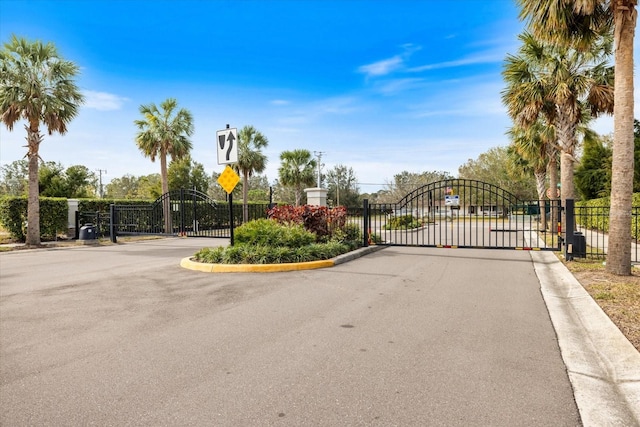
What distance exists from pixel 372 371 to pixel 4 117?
61.4 ft

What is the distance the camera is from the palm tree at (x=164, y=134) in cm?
2414

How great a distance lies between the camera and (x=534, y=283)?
25.7ft

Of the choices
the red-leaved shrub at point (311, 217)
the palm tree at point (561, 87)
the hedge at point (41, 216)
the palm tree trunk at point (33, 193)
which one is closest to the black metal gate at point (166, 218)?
the hedge at point (41, 216)

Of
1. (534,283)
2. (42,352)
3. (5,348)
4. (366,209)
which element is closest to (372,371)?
(42,352)

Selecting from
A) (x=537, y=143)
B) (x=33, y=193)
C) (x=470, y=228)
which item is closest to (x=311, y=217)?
(x=470, y=228)

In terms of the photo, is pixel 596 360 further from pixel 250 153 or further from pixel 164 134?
pixel 250 153

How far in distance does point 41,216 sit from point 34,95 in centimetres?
546

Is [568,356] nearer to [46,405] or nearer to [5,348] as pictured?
[46,405]

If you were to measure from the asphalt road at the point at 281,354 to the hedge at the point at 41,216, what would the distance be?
12.8m

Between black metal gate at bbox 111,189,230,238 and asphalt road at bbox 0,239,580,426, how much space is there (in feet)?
33.7

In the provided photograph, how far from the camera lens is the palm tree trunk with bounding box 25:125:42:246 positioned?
16328mm

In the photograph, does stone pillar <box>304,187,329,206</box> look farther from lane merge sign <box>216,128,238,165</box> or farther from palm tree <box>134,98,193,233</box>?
palm tree <box>134,98,193,233</box>

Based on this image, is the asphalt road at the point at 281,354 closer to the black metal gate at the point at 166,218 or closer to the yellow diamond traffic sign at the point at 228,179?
the yellow diamond traffic sign at the point at 228,179

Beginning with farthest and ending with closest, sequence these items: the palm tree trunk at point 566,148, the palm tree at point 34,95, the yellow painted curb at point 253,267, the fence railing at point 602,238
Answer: the palm tree at point 34,95
the palm tree trunk at point 566,148
the fence railing at point 602,238
the yellow painted curb at point 253,267
